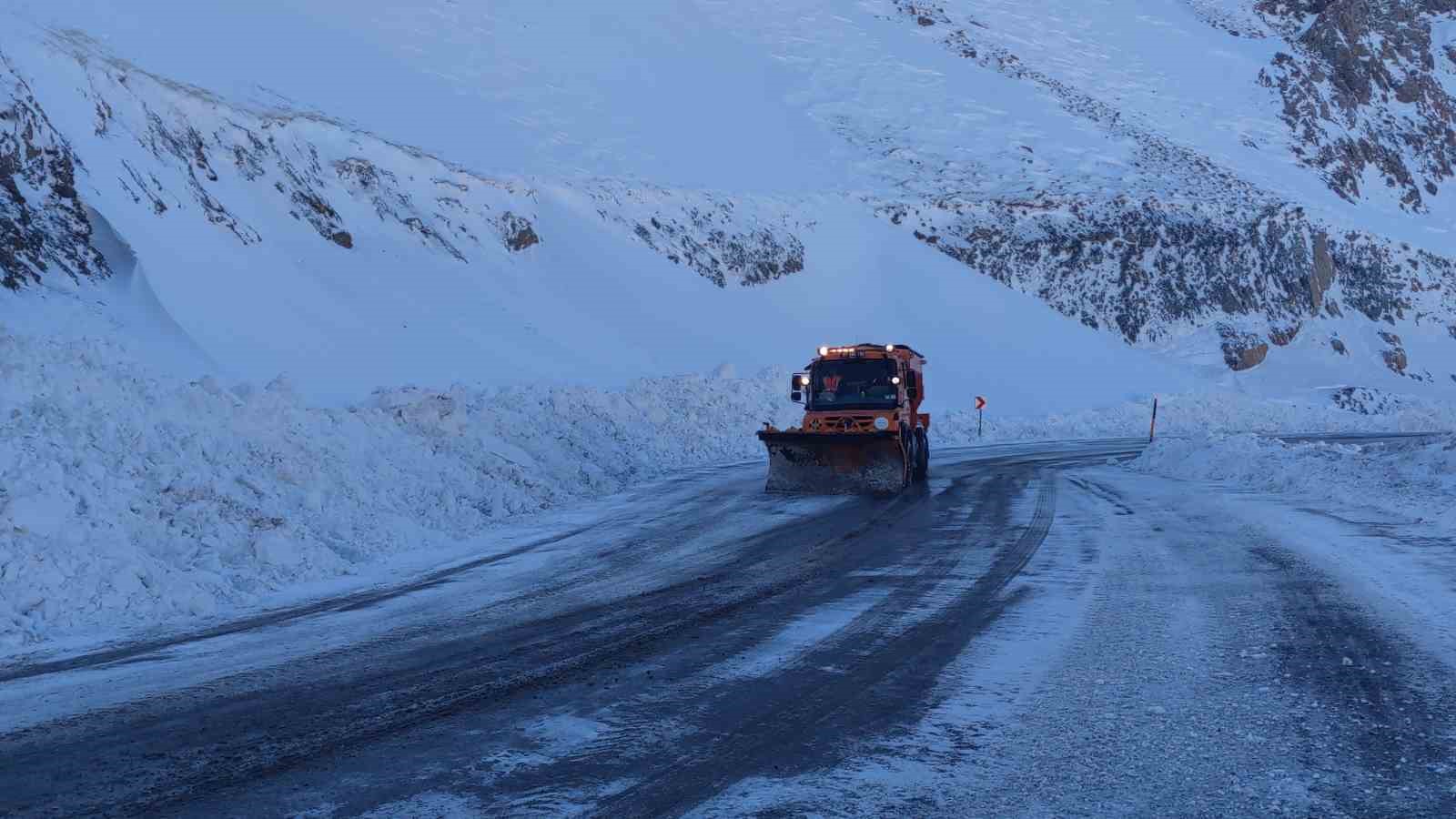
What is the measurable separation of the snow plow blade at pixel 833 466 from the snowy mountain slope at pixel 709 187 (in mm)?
8790

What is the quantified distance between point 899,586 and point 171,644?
5.24 metres

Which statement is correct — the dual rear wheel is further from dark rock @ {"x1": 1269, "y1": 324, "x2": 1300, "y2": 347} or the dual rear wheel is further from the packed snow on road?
dark rock @ {"x1": 1269, "y1": 324, "x2": 1300, "y2": 347}

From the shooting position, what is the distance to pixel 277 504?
34.1 feet

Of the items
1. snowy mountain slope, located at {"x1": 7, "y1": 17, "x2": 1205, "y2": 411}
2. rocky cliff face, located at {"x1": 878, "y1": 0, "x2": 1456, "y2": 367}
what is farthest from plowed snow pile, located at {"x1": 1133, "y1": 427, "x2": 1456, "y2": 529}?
rocky cliff face, located at {"x1": 878, "y1": 0, "x2": 1456, "y2": 367}

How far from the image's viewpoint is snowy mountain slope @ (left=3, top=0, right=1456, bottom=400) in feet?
79.9

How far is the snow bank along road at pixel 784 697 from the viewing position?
14.2 feet

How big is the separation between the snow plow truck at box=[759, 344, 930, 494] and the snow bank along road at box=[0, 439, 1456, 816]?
6.11 metres

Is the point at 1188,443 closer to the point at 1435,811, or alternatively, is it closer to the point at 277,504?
the point at 277,504

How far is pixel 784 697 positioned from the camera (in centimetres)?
563

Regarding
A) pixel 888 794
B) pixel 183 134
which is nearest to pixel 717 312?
pixel 183 134

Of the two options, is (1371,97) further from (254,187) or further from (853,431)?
(254,187)

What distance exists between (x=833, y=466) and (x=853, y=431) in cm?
61

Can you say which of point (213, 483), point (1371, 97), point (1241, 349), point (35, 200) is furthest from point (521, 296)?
point (1371, 97)

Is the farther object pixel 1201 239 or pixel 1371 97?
pixel 1371 97
